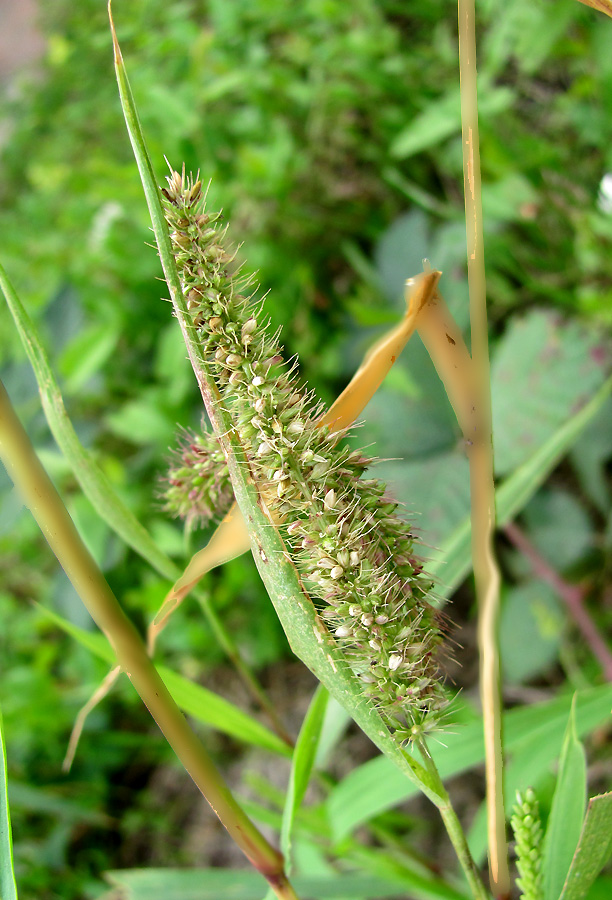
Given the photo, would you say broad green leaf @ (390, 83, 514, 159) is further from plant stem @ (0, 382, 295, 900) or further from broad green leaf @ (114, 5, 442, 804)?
plant stem @ (0, 382, 295, 900)

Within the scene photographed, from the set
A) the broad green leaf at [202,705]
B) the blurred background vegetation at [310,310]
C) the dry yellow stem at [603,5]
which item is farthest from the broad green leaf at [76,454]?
the blurred background vegetation at [310,310]

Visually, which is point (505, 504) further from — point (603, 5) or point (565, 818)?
point (603, 5)

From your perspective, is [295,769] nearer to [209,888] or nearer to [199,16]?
[209,888]

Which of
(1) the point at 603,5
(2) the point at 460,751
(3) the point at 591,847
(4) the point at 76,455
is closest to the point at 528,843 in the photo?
(3) the point at 591,847

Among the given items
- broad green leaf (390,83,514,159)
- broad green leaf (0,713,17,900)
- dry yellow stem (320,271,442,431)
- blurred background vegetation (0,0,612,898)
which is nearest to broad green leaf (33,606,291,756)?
broad green leaf (0,713,17,900)

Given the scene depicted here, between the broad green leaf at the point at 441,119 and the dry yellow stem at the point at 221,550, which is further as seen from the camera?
the broad green leaf at the point at 441,119

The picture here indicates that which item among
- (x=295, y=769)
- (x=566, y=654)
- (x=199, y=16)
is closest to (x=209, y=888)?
(x=295, y=769)

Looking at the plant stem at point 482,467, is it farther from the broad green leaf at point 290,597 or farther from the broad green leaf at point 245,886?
the broad green leaf at point 245,886
